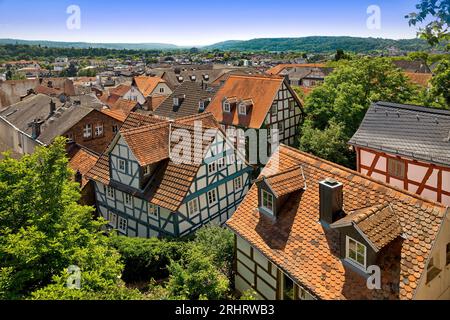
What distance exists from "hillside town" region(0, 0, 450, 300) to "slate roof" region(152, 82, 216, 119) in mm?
4732

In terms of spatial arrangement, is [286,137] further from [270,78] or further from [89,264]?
[89,264]

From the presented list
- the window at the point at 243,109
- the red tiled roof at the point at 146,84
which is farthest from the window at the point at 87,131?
the red tiled roof at the point at 146,84

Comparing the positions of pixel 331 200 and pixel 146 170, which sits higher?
pixel 331 200

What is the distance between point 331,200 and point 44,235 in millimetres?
9553

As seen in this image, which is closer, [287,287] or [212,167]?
[287,287]

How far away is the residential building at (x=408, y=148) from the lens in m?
17.4

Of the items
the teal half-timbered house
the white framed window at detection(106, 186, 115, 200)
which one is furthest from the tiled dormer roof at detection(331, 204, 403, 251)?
the white framed window at detection(106, 186, 115, 200)

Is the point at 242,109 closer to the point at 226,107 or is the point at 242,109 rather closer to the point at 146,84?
the point at 226,107

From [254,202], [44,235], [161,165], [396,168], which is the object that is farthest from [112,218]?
[396,168]

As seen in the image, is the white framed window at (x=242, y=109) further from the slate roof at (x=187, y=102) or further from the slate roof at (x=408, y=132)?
the slate roof at (x=408, y=132)

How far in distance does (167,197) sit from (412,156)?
12306 millimetres

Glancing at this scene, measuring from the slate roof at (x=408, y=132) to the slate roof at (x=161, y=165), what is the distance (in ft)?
29.7

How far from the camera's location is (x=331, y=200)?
1254 cm

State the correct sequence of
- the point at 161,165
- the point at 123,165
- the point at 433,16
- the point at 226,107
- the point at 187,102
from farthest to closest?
the point at 187,102 → the point at 226,107 → the point at 123,165 → the point at 161,165 → the point at 433,16
